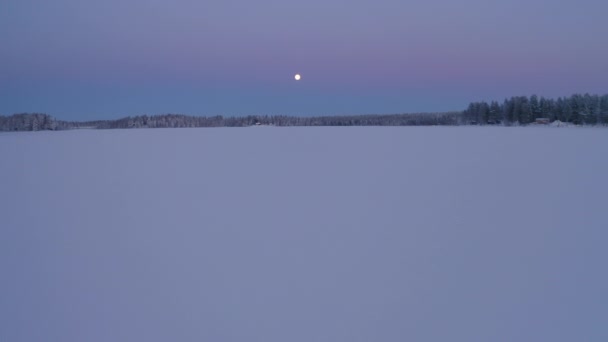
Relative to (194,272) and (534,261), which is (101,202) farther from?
(534,261)

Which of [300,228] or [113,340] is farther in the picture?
[300,228]

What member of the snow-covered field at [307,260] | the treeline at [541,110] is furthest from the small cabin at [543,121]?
the snow-covered field at [307,260]

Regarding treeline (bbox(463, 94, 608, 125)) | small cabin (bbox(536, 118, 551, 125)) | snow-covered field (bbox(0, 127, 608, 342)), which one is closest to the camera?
snow-covered field (bbox(0, 127, 608, 342))

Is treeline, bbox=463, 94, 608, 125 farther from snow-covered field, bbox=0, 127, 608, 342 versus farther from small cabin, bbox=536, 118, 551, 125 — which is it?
snow-covered field, bbox=0, 127, 608, 342

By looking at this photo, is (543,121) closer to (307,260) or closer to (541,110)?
(541,110)

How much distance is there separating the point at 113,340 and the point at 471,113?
42399 mm

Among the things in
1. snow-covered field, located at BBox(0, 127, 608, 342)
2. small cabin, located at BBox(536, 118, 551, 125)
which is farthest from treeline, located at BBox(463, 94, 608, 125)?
snow-covered field, located at BBox(0, 127, 608, 342)

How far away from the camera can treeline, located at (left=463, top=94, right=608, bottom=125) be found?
32.0m

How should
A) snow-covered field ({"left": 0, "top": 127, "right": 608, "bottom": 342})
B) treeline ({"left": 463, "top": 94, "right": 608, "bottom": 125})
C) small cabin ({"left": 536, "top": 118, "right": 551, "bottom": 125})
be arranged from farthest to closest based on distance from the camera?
small cabin ({"left": 536, "top": 118, "right": 551, "bottom": 125}) → treeline ({"left": 463, "top": 94, "right": 608, "bottom": 125}) → snow-covered field ({"left": 0, "top": 127, "right": 608, "bottom": 342})

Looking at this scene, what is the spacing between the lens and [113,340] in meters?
2.26

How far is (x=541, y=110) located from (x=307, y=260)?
38.4 metres

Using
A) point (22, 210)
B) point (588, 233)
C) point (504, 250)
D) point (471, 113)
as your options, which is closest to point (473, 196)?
point (588, 233)

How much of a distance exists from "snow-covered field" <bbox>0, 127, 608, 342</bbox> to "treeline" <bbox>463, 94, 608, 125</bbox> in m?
30.1

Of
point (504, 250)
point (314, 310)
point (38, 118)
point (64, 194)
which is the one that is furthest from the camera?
point (38, 118)
